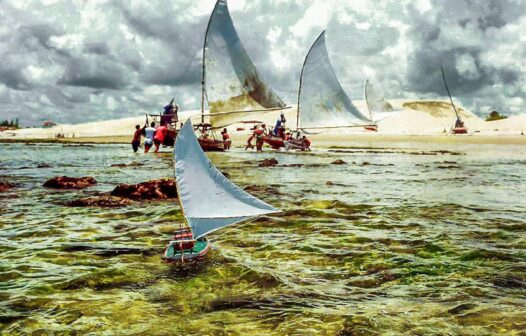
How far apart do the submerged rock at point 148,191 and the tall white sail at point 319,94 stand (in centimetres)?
3378

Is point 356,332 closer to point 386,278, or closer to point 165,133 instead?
point 386,278

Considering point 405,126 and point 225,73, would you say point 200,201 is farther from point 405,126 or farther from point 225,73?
point 405,126

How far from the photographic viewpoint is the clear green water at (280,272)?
7.36 metres

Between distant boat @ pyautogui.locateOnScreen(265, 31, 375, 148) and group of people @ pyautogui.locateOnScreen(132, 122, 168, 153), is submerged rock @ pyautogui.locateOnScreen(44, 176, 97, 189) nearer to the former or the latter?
group of people @ pyautogui.locateOnScreen(132, 122, 168, 153)

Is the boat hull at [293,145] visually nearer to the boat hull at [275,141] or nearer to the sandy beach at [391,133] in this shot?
the boat hull at [275,141]

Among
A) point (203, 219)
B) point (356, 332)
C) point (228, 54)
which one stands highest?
point (228, 54)

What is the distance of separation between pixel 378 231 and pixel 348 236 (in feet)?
3.81

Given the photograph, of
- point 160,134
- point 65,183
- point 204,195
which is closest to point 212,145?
point 160,134

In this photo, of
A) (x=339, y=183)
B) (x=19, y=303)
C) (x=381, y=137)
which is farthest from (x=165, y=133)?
(x=381, y=137)

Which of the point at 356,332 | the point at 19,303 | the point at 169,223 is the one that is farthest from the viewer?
the point at 169,223

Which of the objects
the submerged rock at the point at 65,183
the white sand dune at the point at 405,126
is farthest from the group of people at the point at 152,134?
the submerged rock at the point at 65,183

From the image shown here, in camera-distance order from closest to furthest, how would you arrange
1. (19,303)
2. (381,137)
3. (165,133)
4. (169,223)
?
(19,303)
(169,223)
(165,133)
(381,137)

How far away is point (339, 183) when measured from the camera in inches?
1024

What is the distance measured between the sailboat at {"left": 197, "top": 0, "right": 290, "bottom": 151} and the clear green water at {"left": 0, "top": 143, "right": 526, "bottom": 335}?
27153mm
